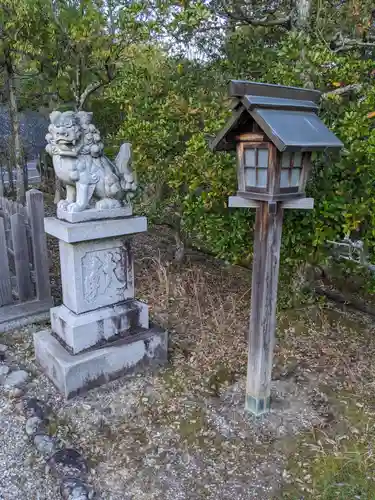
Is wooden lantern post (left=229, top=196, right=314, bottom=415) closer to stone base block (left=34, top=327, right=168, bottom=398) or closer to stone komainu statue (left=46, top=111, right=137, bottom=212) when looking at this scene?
stone base block (left=34, top=327, right=168, bottom=398)

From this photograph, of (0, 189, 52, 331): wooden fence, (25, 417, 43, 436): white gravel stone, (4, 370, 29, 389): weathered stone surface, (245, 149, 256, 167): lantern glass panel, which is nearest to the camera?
(245, 149, 256, 167): lantern glass panel

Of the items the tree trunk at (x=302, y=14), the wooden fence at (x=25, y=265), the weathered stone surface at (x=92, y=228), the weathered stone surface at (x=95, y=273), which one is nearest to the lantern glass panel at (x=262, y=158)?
the weathered stone surface at (x=92, y=228)

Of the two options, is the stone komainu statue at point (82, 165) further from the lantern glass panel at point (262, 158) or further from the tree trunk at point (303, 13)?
the tree trunk at point (303, 13)

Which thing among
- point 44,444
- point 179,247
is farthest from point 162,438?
point 179,247

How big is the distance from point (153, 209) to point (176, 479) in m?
3.38

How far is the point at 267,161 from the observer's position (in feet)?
7.54

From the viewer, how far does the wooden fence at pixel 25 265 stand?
404cm

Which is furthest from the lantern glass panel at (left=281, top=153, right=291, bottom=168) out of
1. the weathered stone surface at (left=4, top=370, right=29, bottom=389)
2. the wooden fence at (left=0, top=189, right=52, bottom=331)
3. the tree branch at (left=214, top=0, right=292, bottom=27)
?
the wooden fence at (left=0, top=189, right=52, bottom=331)

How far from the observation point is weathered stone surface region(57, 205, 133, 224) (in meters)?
2.93

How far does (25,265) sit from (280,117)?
10.2ft

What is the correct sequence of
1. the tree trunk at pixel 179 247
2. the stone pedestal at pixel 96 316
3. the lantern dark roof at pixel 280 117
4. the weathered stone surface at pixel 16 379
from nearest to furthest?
1. the lantern dark roof at pixel 280 117
2. the stone pedestal at pixel 96 316
3. the weathered stone surface at pixel 16 379
4. the tree trunk at pixel 179 247

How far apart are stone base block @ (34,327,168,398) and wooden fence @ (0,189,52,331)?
2.91ft

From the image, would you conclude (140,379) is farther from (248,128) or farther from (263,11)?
(263,11)

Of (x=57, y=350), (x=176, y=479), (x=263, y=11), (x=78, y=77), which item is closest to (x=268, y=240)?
(x=176, y=479)
